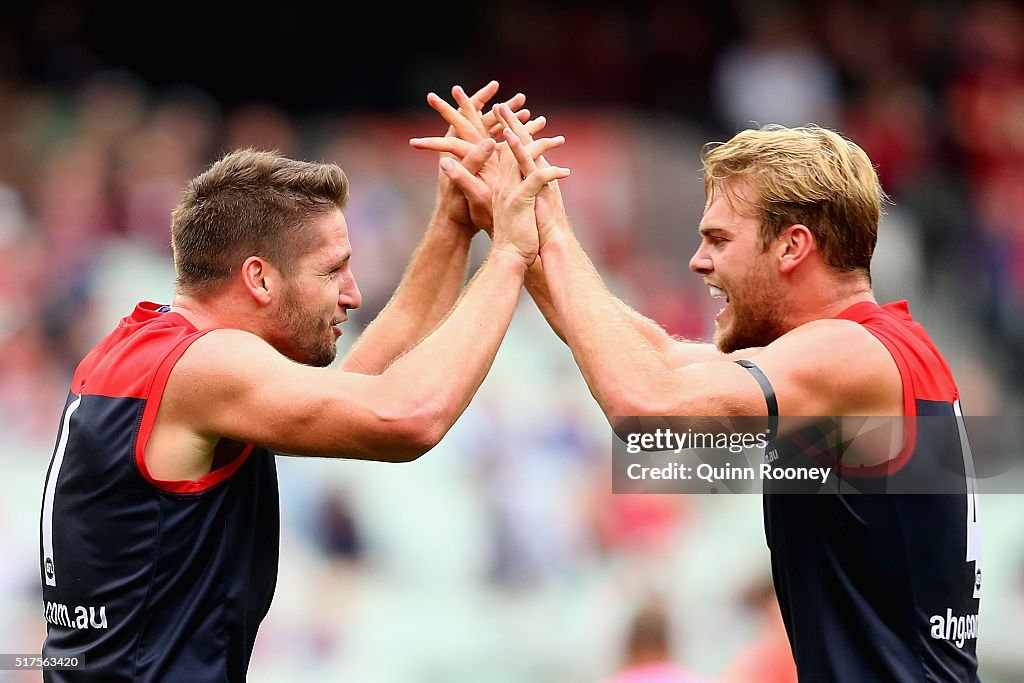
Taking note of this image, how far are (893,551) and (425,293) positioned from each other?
2.10 metres

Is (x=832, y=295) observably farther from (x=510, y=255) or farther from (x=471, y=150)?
(x=471, y=150)

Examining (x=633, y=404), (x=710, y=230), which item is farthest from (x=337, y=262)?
(x=710, y=230)

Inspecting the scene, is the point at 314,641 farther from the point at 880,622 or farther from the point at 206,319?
the point at 880,622

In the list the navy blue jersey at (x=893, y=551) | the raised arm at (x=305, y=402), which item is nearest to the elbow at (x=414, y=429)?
the raised arm at (x=305, y=402)

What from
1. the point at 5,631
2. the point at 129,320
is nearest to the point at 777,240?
the point at 129,320

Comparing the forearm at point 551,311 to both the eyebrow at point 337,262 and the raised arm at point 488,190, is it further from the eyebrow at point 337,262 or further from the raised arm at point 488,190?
the eyebrow at point 337,262

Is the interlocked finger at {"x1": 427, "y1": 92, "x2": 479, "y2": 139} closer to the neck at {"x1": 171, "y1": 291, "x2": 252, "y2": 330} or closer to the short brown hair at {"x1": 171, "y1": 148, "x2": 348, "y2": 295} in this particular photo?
the short brown hair at {"x1": 171, "y1": 148, "x2": 348, "y2": 295}

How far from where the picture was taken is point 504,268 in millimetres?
4469

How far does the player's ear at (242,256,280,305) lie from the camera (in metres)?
→ 4.34

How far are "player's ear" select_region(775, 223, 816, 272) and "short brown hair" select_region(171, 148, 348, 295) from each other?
1599 millimetres

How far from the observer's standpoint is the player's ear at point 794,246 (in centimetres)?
441

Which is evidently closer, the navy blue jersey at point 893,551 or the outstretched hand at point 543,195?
the navy blue jersey at point 893,551

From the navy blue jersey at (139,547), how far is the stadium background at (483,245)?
10.9ft

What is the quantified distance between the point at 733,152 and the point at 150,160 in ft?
23.9
